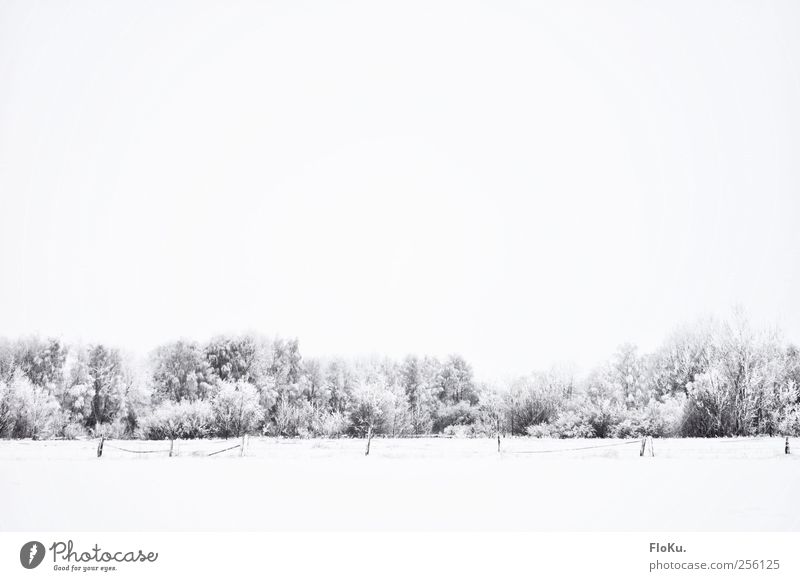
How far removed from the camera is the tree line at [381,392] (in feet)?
48.5

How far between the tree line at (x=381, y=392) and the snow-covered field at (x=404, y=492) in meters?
2.52

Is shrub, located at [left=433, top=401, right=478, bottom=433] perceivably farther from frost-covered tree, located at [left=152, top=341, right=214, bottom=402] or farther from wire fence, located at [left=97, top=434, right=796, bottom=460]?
frost-covered tree, located at [left=152, top=341, right=214, bottom=402]

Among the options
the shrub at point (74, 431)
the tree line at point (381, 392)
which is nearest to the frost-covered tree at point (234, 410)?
the tree line at point (381, 392)

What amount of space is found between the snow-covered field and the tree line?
2.52 m

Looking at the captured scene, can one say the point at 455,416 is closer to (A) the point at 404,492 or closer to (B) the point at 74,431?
(A) the point at 404,492

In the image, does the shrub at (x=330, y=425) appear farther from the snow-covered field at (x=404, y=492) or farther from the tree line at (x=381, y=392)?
the snow-covered field at (x=404, y=492)

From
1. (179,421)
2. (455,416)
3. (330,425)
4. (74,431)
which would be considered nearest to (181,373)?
(179,421)

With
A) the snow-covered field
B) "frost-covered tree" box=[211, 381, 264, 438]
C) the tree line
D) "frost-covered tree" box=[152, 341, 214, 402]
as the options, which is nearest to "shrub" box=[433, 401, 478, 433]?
the tree line

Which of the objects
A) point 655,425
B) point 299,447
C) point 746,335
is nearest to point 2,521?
point 299,447

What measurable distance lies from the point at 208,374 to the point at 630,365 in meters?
11.2

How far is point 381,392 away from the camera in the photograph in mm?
17797

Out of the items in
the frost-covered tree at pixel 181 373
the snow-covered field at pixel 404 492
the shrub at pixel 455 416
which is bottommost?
the snow-covered field at pixel 404 492

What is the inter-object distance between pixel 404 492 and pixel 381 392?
9230 millimetres

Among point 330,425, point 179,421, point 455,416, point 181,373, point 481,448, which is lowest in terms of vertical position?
point 481,448
